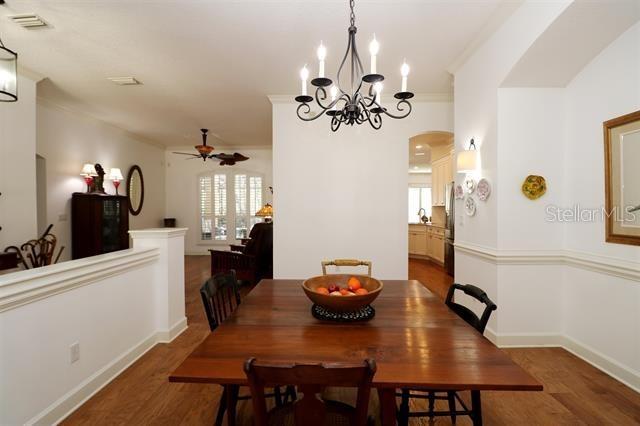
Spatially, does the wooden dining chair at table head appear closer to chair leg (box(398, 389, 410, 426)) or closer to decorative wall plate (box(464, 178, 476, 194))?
chair leg (box(398, 389, 410, 426))

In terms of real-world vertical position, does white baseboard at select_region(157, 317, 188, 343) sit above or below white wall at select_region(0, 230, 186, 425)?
below

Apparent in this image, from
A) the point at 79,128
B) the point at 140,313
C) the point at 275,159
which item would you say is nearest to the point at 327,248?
the point at 275,159

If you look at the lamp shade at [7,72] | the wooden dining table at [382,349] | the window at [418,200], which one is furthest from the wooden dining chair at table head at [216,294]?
the window at [418,200]

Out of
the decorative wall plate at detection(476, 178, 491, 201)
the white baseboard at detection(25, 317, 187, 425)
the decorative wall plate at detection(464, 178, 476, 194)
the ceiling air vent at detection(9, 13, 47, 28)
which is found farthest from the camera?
the decorative wall plate at detection(464, 178, 476, 194)

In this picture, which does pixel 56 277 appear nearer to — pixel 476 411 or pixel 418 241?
pixel 476 411

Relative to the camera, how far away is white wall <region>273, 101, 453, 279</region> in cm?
398

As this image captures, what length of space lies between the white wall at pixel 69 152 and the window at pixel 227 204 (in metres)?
1.76

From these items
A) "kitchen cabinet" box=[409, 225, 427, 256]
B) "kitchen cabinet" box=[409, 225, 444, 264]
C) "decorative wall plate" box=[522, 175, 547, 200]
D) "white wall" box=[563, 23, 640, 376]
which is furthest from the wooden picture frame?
"kitchen cabinet" box=[409, 225, 427, 256]

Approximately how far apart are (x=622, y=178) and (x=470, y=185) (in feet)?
3.67

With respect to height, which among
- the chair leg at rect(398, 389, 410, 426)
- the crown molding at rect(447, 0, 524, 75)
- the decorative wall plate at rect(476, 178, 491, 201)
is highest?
the crown molding at rect(447, 0, 524, 75)

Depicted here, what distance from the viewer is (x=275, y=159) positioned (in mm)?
4012

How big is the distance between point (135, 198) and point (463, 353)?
7243mm

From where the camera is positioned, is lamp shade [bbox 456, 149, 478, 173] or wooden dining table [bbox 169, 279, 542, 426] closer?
wooden dining table [bbox 169, 279, 542, 426]

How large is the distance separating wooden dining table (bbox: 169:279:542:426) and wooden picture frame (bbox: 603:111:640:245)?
65.0 inches
